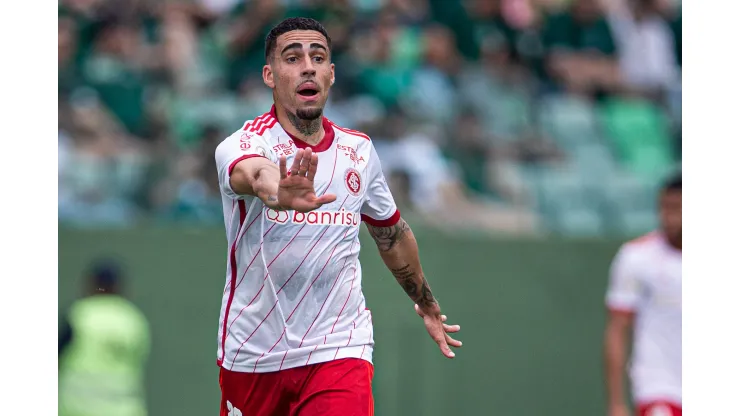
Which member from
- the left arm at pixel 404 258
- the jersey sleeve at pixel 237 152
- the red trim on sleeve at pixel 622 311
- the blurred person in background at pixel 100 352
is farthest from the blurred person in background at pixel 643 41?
the jersey sleeve at pixel 237 152

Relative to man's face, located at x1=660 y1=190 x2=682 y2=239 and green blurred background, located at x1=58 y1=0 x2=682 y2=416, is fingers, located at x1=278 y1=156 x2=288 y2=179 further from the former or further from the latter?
green blurred background, located at x1=58 y1=0 x2=682 y2=416

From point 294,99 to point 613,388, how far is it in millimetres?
4772

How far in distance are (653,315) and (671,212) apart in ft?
2.85

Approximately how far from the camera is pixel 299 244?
6.30 metres

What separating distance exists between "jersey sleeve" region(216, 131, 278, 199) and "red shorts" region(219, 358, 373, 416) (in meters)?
1.03

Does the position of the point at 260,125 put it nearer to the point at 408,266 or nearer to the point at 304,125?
the point at 304,125

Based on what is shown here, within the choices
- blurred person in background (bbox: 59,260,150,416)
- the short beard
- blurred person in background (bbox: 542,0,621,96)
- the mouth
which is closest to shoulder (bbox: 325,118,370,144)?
the short beard

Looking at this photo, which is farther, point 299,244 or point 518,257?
point 518,257

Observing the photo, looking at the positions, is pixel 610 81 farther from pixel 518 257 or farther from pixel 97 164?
pixel 97 164

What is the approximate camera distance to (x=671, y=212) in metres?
9.66

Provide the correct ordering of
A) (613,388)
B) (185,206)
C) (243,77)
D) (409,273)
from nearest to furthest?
1. (409,273)
2. (613,388)
3. (185,206)
4. (243,77)

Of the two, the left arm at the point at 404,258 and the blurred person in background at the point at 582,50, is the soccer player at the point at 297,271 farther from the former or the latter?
the blurred person in background at the point at 582,50

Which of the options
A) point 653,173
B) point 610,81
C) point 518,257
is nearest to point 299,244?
point 518,257

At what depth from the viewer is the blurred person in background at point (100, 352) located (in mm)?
11727
